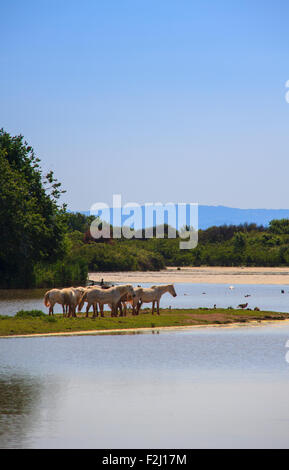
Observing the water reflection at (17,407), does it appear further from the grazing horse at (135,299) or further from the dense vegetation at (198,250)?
the dense vegetation at (198,250)

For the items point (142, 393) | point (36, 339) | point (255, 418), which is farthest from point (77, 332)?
point (255, 418)

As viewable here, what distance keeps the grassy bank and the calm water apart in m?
1.90

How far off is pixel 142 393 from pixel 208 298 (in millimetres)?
32523

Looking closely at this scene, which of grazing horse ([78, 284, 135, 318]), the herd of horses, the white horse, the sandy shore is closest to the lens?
grazing horse ([78, 284, 135, 318])

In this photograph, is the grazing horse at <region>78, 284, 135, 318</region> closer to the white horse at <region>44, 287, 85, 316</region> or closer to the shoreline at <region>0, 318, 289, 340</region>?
the white horse at <region>44, 287, 85, 316</region>

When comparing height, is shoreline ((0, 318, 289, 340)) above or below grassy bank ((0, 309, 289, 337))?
below

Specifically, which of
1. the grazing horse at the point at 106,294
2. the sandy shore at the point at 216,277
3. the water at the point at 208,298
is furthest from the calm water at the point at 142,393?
the sandy shore at the point at 216,277

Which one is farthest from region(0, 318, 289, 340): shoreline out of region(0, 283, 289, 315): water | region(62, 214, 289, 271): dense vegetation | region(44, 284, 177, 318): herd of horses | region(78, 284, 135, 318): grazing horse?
region(62, 214, 289, 271): dense vegetation

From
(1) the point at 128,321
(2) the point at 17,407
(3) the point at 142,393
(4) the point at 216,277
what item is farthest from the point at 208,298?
(2) the point at 17,407

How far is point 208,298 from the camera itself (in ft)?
157

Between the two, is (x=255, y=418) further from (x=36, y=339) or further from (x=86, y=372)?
(x=36, y=339)

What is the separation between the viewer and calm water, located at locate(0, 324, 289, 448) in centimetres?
1223

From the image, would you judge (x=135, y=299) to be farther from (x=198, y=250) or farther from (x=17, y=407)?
(x=198, y=250)
